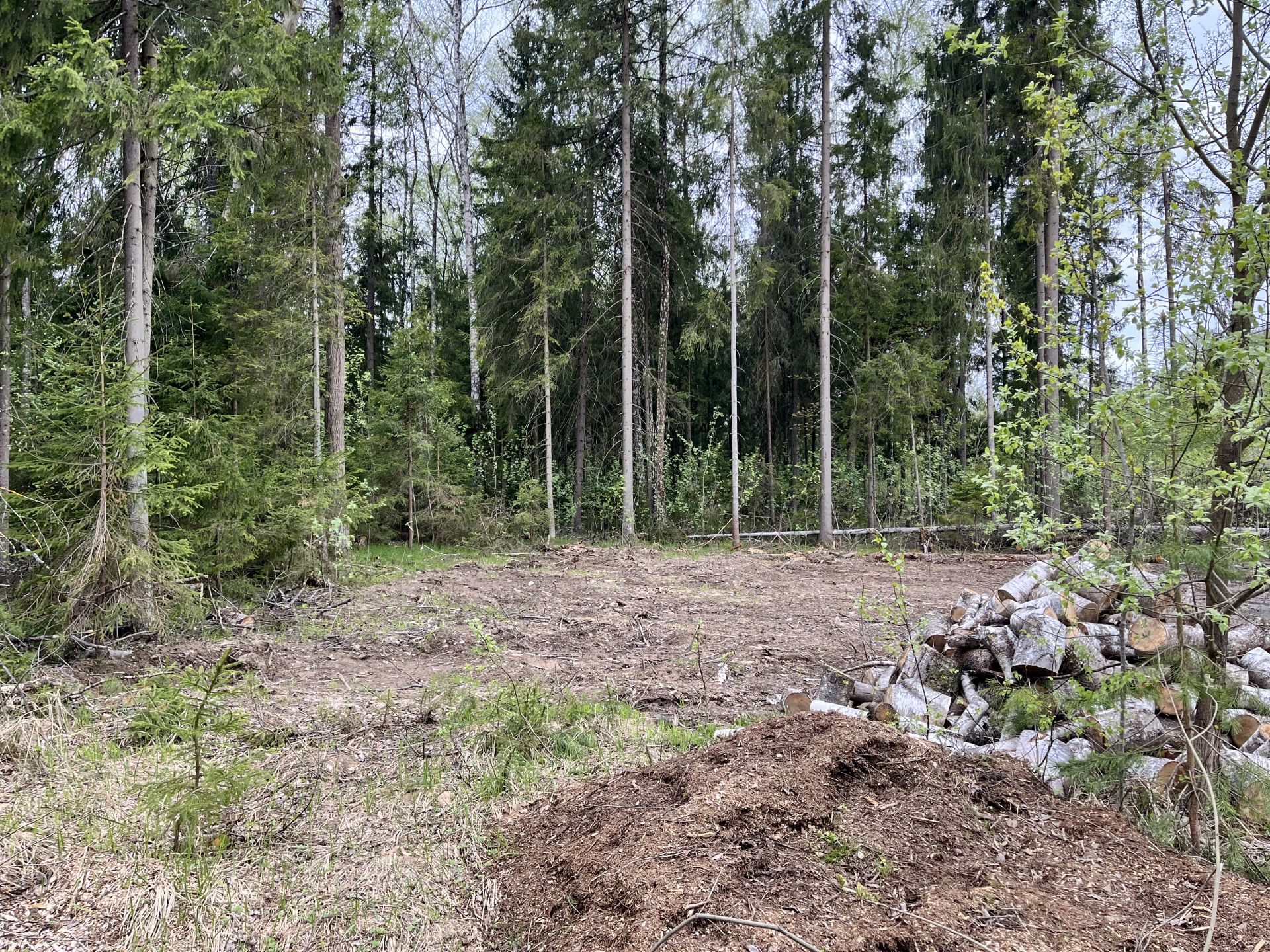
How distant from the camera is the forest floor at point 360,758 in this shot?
8.34 ft

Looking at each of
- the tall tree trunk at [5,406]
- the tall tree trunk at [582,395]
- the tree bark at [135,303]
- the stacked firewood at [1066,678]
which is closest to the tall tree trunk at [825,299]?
the tall tree trunk at [582,395]

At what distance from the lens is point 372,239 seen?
20578 millimetres

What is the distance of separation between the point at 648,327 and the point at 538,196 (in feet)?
14.2

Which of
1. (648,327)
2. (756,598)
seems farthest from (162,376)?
(648,327)

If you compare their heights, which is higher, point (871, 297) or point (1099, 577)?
point (871, 297)

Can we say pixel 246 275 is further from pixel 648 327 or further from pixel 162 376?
pixel 648 327

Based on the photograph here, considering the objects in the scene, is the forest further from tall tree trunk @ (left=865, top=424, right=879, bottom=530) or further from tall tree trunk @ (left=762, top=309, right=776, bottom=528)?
tall tree trunk @ (left=762, top=309, right=776, bottom=528)

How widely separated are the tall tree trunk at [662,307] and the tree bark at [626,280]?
→ 105 cm

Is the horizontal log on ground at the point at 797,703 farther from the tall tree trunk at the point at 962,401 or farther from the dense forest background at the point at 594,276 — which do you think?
the tall tree trunk at the point at 962,401

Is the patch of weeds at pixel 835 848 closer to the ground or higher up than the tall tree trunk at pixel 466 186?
closer to the ground

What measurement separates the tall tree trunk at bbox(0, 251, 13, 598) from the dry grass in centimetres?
281

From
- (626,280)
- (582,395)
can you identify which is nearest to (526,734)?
(626,280)

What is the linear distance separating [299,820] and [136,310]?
5.53 m

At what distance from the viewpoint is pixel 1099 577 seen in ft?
8.91
